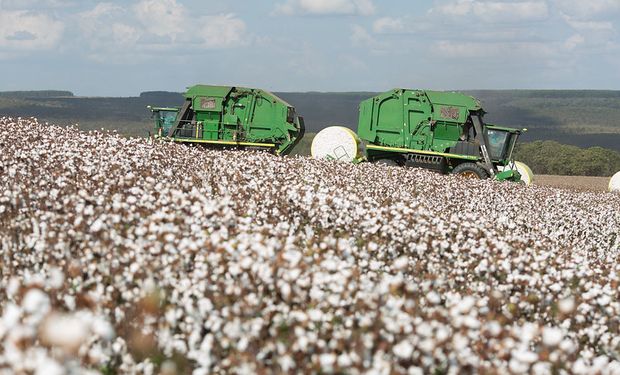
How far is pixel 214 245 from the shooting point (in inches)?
263

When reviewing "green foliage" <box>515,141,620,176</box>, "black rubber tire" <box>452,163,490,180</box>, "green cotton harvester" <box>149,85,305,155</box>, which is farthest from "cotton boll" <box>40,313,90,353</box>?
"green foliage" <box>515,141,620,176</box>

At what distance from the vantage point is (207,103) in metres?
32.2

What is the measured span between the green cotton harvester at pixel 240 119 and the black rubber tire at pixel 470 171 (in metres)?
6.97

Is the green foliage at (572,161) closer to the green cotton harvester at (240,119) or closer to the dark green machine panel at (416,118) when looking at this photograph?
the dark green machine panel at (416,118)

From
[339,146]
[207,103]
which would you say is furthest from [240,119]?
[339,146]

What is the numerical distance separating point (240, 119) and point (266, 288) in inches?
1030

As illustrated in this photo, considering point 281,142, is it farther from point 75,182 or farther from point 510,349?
point 510,349

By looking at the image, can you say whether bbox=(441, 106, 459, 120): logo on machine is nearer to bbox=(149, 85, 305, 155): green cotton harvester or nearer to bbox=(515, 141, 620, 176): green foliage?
bbox=(149, 85, 305, 155): green cotton harvester

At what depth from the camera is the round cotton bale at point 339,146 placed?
31.3 metres

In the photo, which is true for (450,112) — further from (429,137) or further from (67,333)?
(67,333)

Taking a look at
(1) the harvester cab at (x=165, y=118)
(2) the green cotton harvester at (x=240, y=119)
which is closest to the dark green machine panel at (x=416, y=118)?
(2) the green cotton harvester at (x=240, y=119)

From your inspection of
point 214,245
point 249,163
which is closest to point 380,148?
point 249,163

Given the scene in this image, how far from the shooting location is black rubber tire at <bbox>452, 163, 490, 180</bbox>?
96.4ft

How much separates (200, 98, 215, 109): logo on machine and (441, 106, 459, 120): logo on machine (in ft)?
31.0
